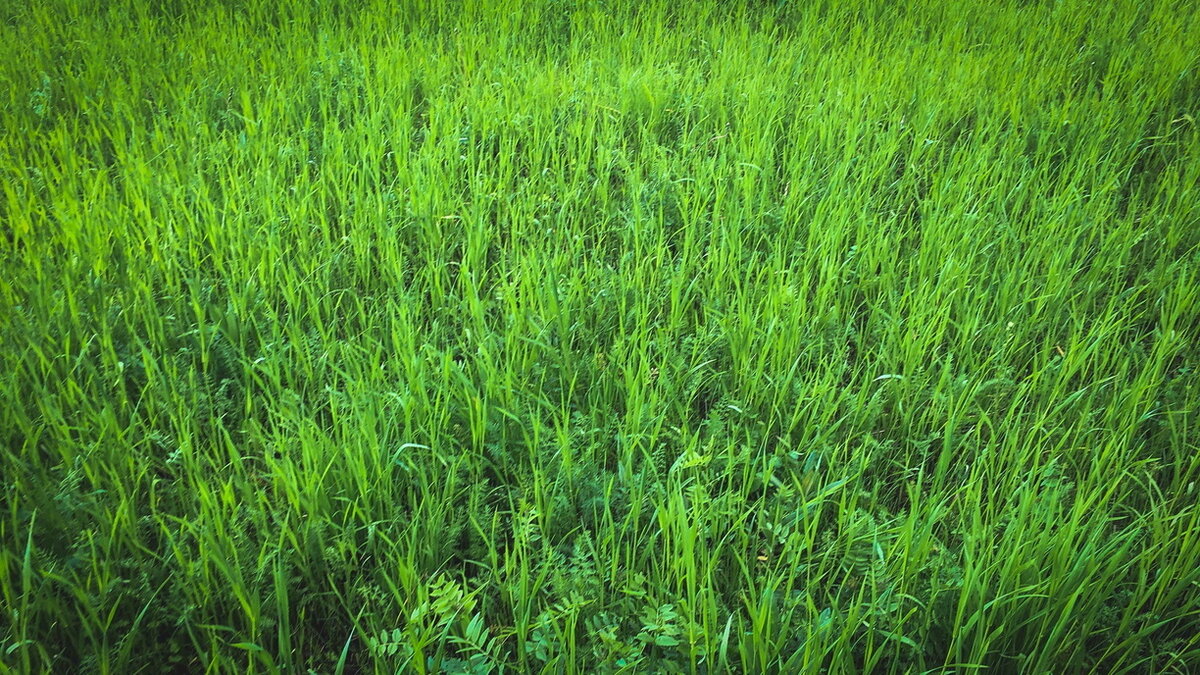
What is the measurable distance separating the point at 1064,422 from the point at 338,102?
2753 millimetres

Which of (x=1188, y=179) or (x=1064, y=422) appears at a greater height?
(x=1188, y=179)

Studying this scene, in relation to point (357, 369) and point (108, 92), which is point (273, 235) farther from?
point (108, 92)

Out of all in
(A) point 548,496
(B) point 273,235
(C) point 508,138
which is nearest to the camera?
(A) point 548,496

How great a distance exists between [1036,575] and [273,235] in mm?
1978

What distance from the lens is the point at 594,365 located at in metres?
1.73

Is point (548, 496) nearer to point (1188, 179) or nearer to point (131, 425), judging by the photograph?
point (131, 425)

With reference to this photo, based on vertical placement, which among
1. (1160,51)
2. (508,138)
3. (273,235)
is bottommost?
(273,235)

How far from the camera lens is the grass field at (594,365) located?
1.22m

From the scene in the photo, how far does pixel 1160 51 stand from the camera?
3.39 metres

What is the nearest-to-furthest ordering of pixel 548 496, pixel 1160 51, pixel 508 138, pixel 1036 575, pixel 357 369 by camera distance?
1. pixel 1036 575
2. pixel 548 496
3. pixel 357 369
4. pixel 508 138
5. pixel 1160 51

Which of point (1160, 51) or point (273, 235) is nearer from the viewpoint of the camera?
point (273, 235)

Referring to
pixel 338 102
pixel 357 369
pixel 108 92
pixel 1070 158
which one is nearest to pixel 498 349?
pixel 357 369

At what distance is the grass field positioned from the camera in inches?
48.2

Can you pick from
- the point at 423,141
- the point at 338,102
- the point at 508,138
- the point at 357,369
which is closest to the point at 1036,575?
the point at 357,369
